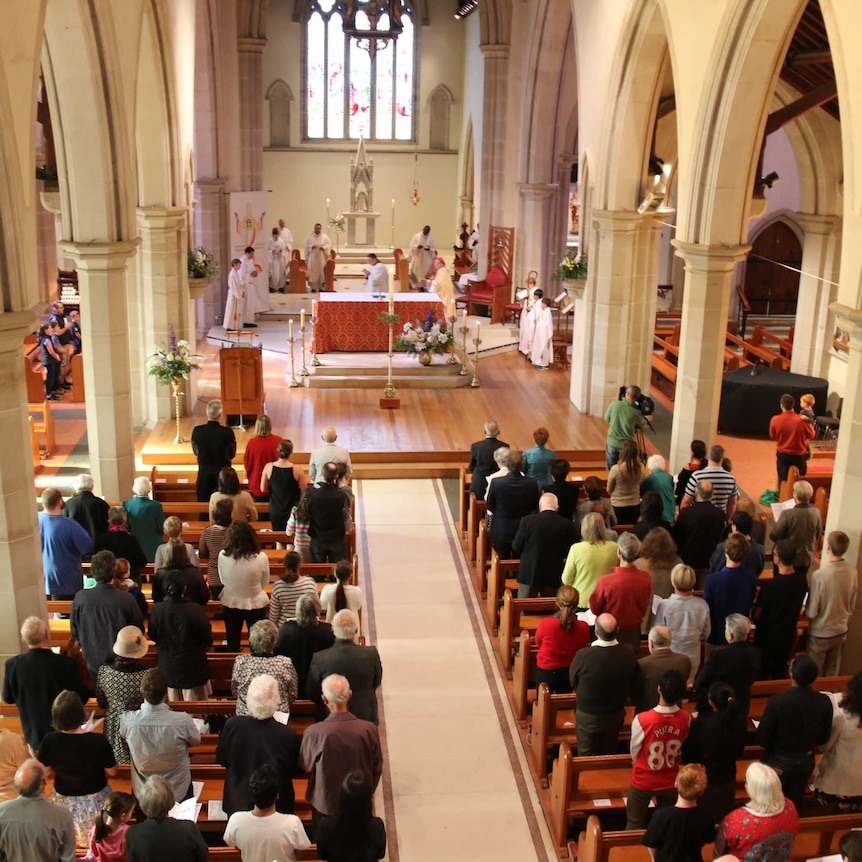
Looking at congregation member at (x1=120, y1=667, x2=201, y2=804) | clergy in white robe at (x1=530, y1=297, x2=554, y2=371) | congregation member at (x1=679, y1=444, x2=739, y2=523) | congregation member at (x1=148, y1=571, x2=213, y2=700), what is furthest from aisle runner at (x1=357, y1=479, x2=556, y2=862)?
clergy in white robe at (x1=530, y1=297, x2=554, y2=371)

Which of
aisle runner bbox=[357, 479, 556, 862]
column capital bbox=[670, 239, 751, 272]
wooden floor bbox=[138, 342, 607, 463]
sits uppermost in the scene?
column capital bbox=[670, 239, 751, 272]

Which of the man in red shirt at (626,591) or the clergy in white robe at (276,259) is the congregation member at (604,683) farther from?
the clergy in white robe at (276,259)

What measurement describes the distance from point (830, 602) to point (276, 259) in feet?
60.0

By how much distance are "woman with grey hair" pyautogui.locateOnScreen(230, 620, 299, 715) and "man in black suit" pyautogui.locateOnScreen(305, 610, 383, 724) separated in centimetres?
14

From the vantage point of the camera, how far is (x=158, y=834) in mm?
4922

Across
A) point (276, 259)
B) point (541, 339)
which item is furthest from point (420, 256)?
point (541, 339)

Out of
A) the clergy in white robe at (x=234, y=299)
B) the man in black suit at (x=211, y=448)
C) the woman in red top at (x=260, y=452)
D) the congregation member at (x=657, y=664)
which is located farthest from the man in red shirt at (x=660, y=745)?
the clergy in white robe at (x=234, y=299)

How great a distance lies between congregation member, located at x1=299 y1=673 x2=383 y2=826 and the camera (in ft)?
19.0

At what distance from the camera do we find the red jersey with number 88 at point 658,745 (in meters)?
5.98

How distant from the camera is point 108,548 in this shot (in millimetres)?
8156

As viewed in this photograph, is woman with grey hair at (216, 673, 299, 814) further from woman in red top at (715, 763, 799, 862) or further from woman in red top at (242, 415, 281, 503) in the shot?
woman in red top at (242, 415, 281, 503)

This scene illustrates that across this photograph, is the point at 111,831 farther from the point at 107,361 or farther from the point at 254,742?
the point at 107,361

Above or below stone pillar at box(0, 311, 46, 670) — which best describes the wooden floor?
below

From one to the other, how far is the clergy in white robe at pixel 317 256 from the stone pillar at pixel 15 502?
54.5ft
